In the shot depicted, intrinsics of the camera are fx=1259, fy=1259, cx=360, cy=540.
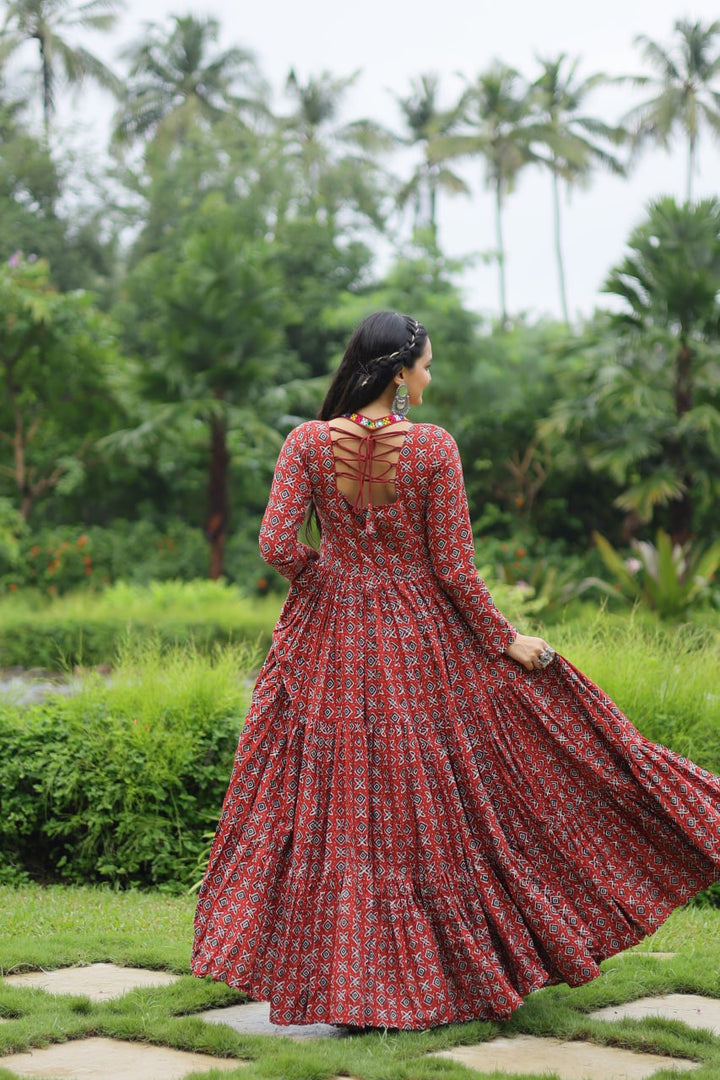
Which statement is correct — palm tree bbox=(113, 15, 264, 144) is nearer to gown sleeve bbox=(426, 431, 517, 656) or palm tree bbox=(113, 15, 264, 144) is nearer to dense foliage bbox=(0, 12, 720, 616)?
dense foliage bbox=(0, 12, 720, 616)

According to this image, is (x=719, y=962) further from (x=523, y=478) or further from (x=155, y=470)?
(x=155, y=470)

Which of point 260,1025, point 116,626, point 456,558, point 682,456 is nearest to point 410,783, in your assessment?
point 456,558

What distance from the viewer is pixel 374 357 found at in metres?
3.42

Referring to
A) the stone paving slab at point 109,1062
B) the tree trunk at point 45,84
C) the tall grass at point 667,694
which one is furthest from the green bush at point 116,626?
the tree trunk at point 45,84

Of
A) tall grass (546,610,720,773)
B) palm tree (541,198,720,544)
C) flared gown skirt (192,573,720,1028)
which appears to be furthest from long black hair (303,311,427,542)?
palm tree (541,198,720,544)

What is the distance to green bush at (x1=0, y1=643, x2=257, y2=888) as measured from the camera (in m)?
5.10

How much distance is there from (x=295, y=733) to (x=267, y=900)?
1.39 feet

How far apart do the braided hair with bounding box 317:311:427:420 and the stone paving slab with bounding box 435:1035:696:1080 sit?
167 cm

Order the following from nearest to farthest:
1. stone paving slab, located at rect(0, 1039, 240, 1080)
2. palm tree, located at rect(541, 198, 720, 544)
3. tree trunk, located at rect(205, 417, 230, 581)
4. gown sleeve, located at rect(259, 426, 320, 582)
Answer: stone paving slab, located at rect(0, 1039, 240, 1080) < gown sleeve, located at rect(259, 426, 320, 582) < palm tree, located at rect(541, 198, 720, 544) < tree trunk, located at rect(205, 417, 230, 581)

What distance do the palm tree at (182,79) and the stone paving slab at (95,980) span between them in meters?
31.2

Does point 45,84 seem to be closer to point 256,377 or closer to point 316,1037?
point 256,377

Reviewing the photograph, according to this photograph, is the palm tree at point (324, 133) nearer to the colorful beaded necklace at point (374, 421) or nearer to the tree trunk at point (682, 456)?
the tree trunk at point (682, 456)

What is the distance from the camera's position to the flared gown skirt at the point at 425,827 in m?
3.10

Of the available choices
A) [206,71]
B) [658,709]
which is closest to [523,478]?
[658,709]
